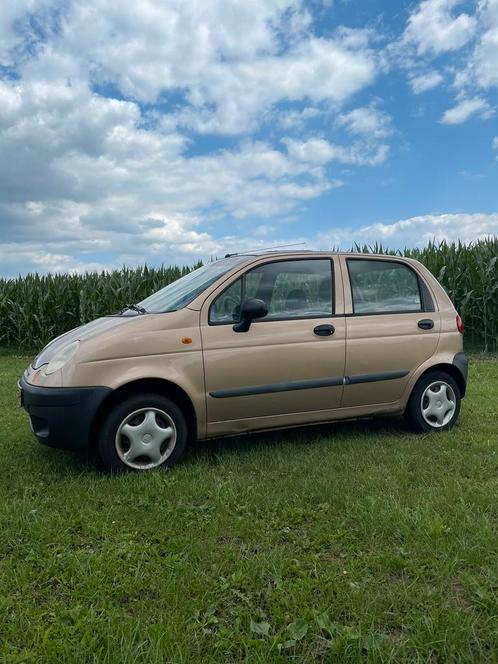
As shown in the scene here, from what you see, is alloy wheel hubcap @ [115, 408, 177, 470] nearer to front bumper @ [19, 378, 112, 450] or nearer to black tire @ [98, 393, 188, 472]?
black tire @ [98, 393, 188, 472]

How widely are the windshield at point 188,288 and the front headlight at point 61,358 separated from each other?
0.72 meters

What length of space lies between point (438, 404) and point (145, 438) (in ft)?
9.35

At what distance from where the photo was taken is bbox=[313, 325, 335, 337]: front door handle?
482 centimetres

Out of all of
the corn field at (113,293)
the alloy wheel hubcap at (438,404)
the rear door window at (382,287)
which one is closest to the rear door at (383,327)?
the rear door window at (382,287)

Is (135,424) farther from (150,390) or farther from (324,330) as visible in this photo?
(324,330)

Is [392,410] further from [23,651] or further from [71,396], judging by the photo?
[23,651]

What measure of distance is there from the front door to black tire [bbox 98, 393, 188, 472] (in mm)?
281

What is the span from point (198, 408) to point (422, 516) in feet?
6.10

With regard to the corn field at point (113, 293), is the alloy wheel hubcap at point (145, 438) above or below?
below

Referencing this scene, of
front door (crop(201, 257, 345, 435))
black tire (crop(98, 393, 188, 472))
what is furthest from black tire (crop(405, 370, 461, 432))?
black tire (crop(98, 393, 188, 472))

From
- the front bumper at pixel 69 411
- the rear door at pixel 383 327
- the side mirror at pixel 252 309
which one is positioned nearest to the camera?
the front bumper at pixel 69 411

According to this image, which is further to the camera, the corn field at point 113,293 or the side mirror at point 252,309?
the corn field at point 113,293

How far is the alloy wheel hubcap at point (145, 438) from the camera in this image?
4152 mm

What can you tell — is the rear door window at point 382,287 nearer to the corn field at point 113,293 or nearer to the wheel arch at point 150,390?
the wheel arch at point 150,390
